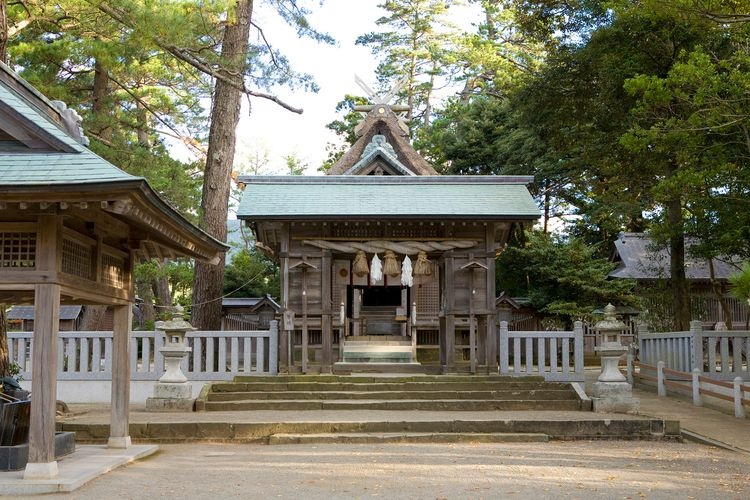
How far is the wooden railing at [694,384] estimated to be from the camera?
12.7 meters

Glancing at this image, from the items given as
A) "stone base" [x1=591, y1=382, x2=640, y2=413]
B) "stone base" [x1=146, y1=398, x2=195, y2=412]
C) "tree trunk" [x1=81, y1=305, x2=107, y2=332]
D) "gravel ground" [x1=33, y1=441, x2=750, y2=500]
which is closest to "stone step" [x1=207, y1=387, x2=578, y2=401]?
"stone base" [x1=146, y1=398, x2=195, y2=412]

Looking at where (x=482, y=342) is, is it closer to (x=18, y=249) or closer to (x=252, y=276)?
(x=18, y=249)

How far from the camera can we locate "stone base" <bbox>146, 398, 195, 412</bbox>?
12.9 meters

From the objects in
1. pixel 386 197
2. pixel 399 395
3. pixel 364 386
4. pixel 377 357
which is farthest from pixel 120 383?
pixel 377 357

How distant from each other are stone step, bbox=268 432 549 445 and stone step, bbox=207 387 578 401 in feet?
7.82

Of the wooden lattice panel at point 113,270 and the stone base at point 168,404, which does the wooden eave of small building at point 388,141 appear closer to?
the stone base at point 168,404

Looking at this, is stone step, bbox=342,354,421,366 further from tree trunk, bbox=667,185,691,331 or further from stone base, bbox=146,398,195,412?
tree trunk, bbox=667,185,691,331

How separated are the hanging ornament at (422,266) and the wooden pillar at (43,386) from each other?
9.63 metres

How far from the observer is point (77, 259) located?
8.21 m

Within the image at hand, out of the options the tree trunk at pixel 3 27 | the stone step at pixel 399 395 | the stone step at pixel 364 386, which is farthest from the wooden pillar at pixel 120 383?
the tree trunk at pixel 3 27

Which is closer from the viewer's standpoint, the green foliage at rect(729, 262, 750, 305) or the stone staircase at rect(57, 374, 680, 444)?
the green foliage at rect(729, 262, 750, 305)

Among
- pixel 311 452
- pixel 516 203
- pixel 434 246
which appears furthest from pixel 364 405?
pixel 516 203

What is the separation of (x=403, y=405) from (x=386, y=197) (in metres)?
5.13

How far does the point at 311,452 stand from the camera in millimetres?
10008
